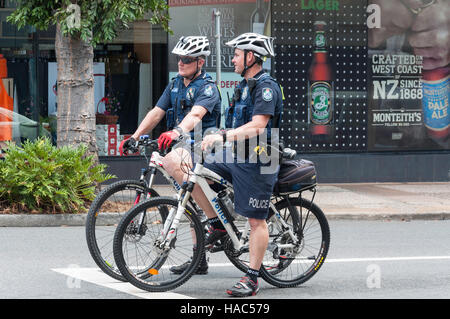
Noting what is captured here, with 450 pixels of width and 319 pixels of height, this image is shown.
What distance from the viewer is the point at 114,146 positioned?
14422mm

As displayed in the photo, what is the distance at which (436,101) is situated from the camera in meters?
15.6

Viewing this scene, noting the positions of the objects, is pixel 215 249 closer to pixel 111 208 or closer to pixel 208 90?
pixel 111 208

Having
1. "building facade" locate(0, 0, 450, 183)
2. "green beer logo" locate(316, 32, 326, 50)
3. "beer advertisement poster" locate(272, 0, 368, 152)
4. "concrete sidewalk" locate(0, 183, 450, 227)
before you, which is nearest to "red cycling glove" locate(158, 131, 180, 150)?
"concrete sidewalk" locate(0, 183, 450, 227)

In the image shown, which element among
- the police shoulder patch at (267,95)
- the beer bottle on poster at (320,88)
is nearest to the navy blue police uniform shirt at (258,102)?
the police shoulder patch at (267,95)

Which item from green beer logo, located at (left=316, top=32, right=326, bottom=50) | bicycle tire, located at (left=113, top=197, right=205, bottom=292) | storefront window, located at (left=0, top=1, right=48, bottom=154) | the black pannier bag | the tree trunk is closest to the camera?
bicycle tire, located at (left=113, top=197, right=205, bottom=292)

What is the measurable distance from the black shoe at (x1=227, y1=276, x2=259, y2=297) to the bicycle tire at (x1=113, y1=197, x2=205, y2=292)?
0.34m

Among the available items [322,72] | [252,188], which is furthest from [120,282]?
[322,72]

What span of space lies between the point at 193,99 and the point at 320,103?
8.41m

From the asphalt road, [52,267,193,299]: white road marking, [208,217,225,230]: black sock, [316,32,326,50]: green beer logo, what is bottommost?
the asphalt road

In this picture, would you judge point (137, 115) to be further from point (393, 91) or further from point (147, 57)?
point (393, 91)

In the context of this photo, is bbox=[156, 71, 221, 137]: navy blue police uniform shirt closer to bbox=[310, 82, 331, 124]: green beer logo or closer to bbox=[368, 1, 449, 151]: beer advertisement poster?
bbox=[310, 82, 331, 124]: green beer logo

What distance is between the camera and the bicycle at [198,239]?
6223mm

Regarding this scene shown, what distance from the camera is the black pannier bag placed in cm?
652

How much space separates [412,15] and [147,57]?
16.3ft
